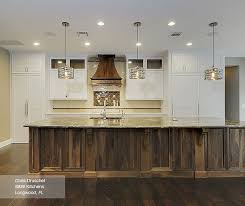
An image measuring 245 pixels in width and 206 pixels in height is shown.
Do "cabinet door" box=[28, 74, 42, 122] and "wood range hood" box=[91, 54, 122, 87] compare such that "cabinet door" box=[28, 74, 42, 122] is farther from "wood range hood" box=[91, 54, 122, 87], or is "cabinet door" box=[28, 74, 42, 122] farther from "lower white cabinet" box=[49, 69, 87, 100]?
"wood range hood" box=[91, 54, 122, 87]

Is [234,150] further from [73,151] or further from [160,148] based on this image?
[73,151]

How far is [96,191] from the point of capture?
3.52 meters

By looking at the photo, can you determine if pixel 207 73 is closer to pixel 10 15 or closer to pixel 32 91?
pixel 10 15

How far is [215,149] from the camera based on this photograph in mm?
4266

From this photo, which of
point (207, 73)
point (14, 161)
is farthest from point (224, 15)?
point (14, 161)

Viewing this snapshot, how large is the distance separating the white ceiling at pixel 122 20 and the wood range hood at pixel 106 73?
41.8 inches

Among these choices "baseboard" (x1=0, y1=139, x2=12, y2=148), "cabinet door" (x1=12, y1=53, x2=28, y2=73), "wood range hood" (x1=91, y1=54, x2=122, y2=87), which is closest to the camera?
"baseboard" (x1=0, y1=139, x2=12, y2=148)

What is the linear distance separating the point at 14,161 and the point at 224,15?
206 inches

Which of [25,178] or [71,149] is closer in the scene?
[25,178]

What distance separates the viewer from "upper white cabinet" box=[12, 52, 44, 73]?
24.4 ft

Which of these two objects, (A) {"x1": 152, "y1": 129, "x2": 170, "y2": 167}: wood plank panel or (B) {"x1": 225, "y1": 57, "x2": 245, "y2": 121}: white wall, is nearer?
(A) {"x1": 152, "y1": 129, "x2": 170, "y2": 167}: wood plank panel

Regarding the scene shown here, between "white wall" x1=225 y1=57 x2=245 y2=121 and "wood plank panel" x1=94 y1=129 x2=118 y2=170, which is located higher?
"white wall" x1=225 y1=57 x2=245 y2=121

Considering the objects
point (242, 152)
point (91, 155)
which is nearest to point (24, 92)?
point (91, 155)

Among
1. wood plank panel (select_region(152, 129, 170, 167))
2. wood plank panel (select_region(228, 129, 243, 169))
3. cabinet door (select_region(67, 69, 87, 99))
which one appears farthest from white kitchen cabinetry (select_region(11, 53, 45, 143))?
wood plank panel (select_region(228, 129, 243, 169))
